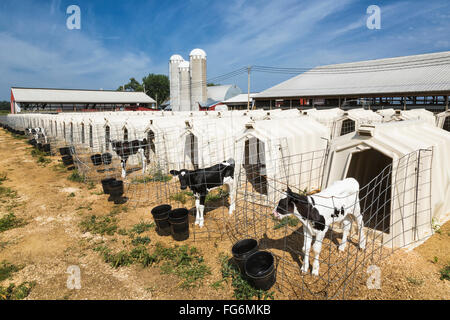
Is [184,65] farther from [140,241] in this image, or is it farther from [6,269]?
[6,269]

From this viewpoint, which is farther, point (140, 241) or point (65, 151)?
point (65, 151)

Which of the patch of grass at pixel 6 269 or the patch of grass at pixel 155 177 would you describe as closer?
the patch of grass at pixel 6 269

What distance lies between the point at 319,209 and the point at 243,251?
1.95 m

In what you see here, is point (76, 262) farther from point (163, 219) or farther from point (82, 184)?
point (82, 184)

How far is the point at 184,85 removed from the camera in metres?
50.1

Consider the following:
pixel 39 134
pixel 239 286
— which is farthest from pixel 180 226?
pixel 39 134

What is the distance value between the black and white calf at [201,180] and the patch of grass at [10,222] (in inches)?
216

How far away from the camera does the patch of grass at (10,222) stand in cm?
794

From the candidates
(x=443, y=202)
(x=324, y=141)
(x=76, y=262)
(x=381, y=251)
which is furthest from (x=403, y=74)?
(x=76, y=262)

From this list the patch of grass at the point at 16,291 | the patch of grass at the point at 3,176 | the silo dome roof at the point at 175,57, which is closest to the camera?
the patch of grass at the point at 16,291

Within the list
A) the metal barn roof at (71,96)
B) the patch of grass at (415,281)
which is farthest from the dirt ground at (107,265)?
the metal barn roof at (71,96)

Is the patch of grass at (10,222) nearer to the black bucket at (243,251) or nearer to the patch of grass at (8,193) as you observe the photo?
the patch of grass at (8,193)

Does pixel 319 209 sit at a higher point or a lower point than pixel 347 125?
lower
